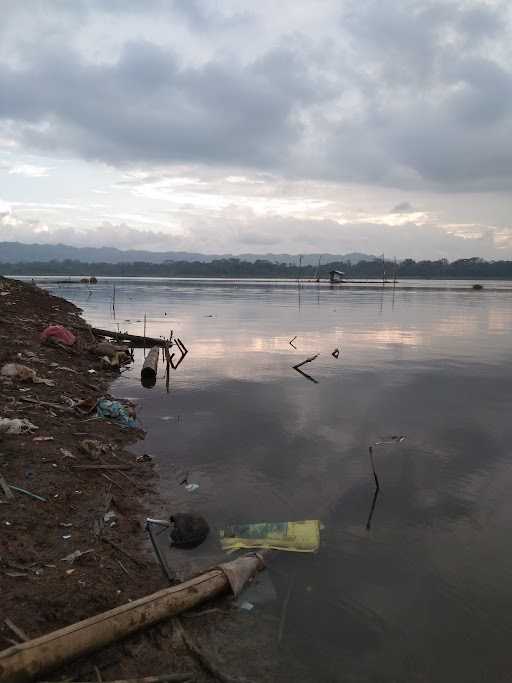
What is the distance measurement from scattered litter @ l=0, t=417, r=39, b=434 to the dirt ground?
0.12 meters

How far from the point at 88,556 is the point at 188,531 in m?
1.45

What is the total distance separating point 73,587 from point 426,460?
7544 millimetres

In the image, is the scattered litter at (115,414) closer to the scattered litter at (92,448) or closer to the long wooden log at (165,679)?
the scattered litter at (92,448)

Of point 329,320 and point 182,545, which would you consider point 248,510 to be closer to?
point 182,545

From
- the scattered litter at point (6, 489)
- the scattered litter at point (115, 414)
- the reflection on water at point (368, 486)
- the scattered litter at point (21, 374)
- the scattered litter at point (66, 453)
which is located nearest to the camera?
the reflection on water at point (368, 486)

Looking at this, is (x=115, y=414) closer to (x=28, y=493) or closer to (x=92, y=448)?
(x=92, y=448)

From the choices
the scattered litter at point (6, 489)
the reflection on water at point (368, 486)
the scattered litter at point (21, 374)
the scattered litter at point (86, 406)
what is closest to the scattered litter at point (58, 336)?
the reflection on water at point (368, 486)

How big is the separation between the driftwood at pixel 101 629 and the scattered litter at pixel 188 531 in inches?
50.2

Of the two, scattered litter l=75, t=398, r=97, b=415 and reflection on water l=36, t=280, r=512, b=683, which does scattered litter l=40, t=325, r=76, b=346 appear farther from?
scattered litter l=75, t=398, r=97, b=415

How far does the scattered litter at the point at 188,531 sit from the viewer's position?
718 cm

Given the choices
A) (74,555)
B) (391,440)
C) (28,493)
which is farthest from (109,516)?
(391,440)

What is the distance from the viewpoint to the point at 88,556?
6.27 meters

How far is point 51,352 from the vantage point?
1808 centimetres

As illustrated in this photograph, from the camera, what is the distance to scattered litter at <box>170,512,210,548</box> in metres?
7.18
